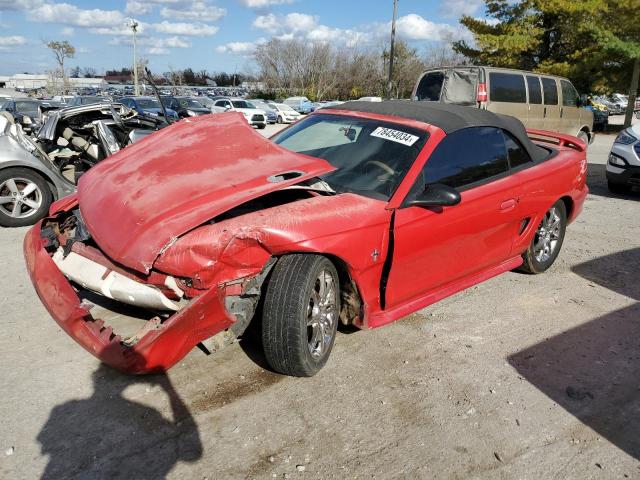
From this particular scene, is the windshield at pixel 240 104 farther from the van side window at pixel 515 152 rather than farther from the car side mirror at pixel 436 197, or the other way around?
the car side mirror at pixel 436 197

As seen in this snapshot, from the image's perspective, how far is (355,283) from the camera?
2.98m

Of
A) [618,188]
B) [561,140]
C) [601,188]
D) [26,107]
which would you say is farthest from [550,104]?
[26,107]

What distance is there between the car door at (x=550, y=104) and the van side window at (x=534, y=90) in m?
0.20

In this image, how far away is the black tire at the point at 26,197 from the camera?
5.71 meters

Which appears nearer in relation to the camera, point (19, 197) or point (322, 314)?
point (322, 314)

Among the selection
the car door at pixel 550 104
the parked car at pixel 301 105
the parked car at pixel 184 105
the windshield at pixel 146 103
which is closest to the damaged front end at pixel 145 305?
the car door at pixel 550 104

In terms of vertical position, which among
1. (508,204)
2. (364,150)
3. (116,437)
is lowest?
(116,437)

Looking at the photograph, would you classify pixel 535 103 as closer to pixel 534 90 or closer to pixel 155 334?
pixel 534 90

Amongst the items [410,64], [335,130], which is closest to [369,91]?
[410,64]

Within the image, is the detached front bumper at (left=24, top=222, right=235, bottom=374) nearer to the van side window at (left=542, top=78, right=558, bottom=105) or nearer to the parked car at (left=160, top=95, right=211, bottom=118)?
the van side window at (left=542, top=78, right=558, bottom=105)

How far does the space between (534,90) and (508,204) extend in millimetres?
9470

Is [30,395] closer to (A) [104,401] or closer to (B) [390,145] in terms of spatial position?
(A) [104,401]

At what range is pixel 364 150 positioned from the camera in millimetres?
3463

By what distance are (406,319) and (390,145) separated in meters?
1.30
